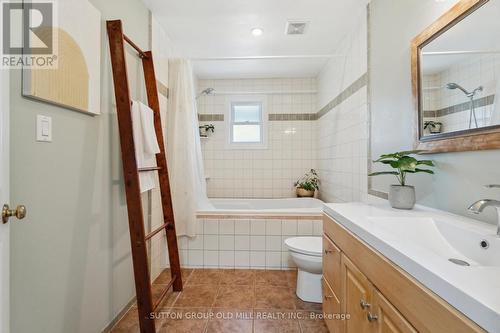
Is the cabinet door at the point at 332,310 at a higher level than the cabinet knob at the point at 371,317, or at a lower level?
lower

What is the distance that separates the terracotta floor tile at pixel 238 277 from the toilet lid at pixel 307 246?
0.55m

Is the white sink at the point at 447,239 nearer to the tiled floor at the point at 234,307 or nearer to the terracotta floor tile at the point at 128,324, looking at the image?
the tiled floor at the point at 234,307

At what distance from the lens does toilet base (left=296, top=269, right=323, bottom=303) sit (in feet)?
5.95

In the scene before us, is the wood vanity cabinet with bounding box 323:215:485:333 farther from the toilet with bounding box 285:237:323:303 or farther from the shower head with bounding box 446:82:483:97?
the shower head with bounding box 446:82:483:97

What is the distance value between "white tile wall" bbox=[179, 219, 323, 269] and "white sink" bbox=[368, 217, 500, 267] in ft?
4.15

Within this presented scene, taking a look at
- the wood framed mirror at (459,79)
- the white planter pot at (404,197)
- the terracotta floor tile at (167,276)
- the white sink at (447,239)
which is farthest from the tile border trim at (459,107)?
the terracotta floor tile at (167,276)

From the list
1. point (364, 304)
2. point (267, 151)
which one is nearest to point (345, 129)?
point (267, 151)

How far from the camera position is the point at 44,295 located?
1.06 meters

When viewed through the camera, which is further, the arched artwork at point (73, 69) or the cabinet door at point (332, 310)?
the cabinet door at point (332, 310)

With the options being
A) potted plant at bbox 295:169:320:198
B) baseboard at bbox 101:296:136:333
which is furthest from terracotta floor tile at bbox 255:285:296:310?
potted plant at bbox 295:169:320:198

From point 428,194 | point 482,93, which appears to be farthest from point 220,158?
point 482,93

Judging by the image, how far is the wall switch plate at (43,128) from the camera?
103cm

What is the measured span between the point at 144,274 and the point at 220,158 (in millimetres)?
2471

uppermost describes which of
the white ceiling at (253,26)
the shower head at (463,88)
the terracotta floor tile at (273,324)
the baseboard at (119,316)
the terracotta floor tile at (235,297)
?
the white ceiling at (253,26)
